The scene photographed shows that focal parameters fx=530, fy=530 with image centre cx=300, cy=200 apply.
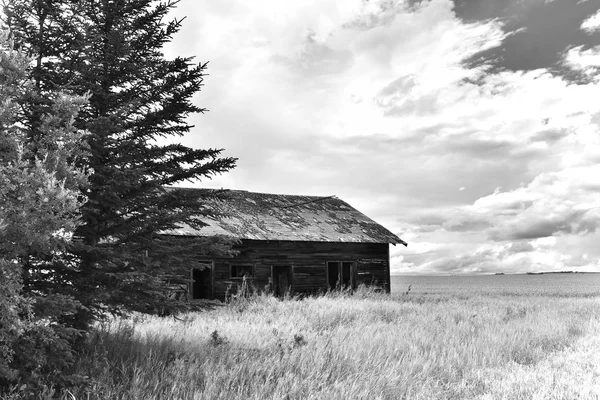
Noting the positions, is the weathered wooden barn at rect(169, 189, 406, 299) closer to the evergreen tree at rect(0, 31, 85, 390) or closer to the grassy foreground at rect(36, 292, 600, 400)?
the grassy foreground at rect(36, 292, 600, 400)

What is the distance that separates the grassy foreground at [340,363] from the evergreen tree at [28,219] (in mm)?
700

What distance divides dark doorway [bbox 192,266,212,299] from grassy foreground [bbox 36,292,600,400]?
10.4m

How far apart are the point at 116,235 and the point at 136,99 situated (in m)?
2.10

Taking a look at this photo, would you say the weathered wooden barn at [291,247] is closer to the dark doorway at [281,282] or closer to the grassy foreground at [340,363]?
the dark doorway at [281,282]

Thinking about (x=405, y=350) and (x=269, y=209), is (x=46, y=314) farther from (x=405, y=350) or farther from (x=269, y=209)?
(x=269, y=209)

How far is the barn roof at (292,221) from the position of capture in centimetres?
2331

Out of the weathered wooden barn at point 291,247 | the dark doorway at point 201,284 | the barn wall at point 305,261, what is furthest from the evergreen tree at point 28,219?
the dark doorway at point 201,284

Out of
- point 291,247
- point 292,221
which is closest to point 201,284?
point 291,247

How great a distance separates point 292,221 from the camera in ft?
86.0

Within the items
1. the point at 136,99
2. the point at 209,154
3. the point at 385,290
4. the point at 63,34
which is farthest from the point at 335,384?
the point at 385,290

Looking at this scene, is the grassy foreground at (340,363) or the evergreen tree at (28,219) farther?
the grassy foreground at (340,363)

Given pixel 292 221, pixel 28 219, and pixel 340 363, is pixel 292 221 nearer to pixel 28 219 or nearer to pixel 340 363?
pixel 340 363

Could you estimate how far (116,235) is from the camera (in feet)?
26.7

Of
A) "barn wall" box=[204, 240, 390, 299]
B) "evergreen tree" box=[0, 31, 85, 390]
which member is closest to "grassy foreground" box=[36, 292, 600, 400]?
"evergreen tree" box=[0, 31, 85, 390]
